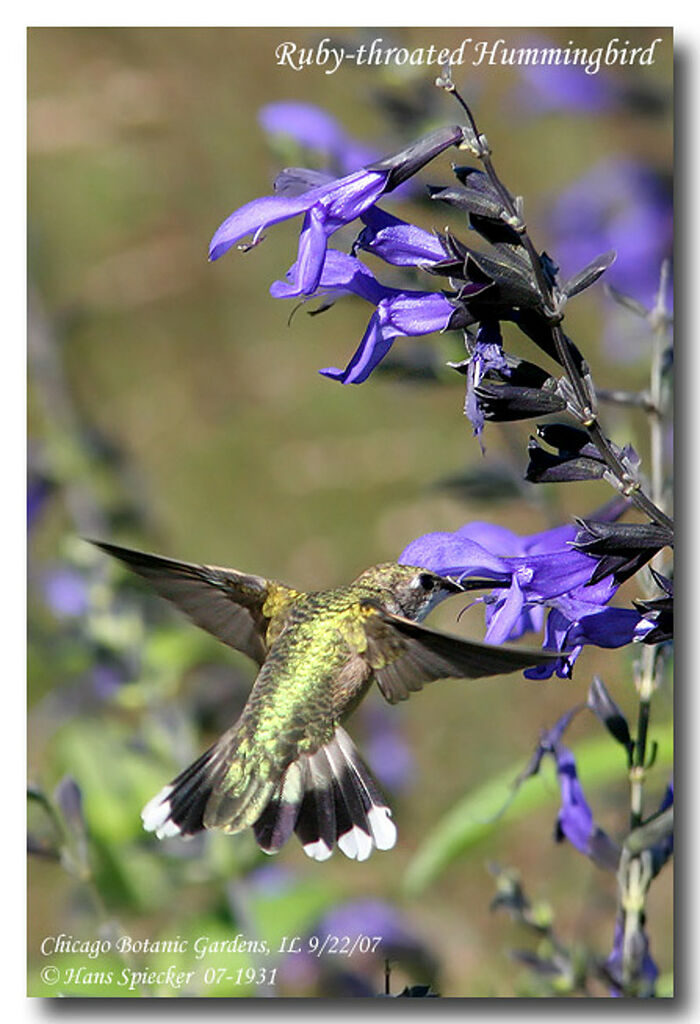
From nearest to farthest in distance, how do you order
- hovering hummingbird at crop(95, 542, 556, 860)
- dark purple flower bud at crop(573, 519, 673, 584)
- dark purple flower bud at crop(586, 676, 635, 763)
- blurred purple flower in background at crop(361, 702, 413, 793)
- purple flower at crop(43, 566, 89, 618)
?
dark purple flower bud at crop(573, 519, 673, 584) → hovering hummingbird at crop(95, 542, 556, 860) → dark purple flower bud at crop(586, 676, 635, 763) → purple flower at crop(43, 566, 89, 618) → blurred purple flower in background at crop(361, 702, 413, 793)

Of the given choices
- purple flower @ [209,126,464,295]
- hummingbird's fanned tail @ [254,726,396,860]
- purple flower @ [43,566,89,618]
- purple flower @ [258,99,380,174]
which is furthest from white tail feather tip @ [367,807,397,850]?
purple flower @ [43,566,89,618]

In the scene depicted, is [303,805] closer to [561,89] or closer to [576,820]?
[576,820]

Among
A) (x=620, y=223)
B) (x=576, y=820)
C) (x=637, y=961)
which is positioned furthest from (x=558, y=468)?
(x=620, y=223)

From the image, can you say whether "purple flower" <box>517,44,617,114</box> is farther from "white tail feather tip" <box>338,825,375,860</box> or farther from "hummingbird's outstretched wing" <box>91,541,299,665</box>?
"white tail feather tip" <box>338,825,375,860</box>

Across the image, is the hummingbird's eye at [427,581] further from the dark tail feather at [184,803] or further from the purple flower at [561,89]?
the purple flower at [561,89]

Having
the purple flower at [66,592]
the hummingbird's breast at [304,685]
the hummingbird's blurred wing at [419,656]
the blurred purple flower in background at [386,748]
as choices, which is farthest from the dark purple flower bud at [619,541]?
the blurred purple flower in background at [386,748]

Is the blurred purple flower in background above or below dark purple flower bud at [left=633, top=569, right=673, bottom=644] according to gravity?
below
